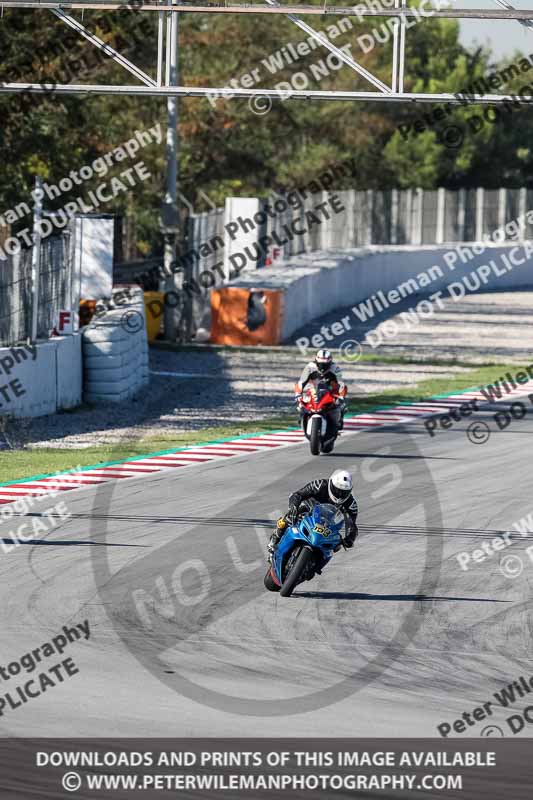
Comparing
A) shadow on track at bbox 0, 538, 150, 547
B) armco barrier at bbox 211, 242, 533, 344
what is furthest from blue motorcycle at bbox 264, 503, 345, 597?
armco barrier at bbox 211, 242, 533, 344

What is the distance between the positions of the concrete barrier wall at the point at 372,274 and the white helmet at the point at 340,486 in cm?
2310

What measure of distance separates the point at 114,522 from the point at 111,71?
30751 mm

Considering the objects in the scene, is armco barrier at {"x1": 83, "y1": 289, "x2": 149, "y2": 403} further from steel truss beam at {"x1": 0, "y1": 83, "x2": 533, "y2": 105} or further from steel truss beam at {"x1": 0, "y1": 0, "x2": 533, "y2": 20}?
steel truss beam at {"x1": 0, "y1": 0, "x2": 533, "y2": 20}

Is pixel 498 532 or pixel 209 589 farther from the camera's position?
pixel 498 532

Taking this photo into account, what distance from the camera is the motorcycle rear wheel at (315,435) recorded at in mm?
20328

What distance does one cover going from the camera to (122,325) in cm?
2497

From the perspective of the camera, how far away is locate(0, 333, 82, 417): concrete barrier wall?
69.0 ft

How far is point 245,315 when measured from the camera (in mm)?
35250

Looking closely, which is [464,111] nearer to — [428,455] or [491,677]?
[428,455]

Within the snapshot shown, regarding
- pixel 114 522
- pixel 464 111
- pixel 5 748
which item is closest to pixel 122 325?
pixel 114 522

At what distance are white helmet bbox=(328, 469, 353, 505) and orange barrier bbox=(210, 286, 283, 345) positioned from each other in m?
22.8

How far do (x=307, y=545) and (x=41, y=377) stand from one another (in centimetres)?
1066

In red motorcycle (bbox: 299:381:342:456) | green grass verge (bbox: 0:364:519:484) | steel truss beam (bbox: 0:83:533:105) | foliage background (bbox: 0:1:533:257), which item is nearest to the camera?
green grass verge (bbox: 0:364:519:484)

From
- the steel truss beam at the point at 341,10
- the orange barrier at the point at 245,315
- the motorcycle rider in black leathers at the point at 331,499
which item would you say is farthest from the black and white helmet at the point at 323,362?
the orange barrier at the point at 245,315
